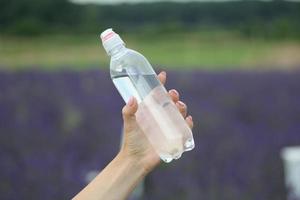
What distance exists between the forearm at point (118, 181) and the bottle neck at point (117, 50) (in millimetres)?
254

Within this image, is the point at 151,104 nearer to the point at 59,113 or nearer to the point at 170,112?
the point at 170,112

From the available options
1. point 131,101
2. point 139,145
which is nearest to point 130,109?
point 131,101

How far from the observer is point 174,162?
4.34 metres

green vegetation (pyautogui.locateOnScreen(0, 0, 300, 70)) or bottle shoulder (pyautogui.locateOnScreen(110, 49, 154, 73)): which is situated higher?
bottle shoulder (pyautogui.locateOnScreen(110, 49, 154, 73))

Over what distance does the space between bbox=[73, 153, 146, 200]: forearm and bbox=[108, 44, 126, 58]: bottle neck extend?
0.25m

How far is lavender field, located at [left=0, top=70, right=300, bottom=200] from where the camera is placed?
3.79m

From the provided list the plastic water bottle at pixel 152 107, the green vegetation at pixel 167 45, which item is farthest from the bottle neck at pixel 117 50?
the green vegetation at pixel 167 45

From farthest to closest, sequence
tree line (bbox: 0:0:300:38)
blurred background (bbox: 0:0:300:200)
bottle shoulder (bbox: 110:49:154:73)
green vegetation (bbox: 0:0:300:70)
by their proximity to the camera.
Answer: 1. tree line (bbox: 0:0:300:38)
2. green vegetation (bbox: 0:0:300:70)
3. blurred background (bbox: 0:0:300:200)
4. bottle shoulder (bbox: 110:49:154:73)

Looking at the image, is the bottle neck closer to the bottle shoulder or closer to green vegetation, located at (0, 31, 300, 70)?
the bottle shoulder

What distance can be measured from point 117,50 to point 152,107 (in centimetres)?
16

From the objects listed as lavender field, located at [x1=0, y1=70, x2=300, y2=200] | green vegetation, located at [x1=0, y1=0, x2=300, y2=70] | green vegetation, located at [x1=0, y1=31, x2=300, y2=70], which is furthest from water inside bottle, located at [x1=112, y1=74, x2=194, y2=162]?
green vegetation, located at [x1=0, y1=0, x2=300, y2=70]

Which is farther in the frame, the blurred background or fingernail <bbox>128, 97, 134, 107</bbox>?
the blurred background

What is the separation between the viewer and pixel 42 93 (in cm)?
874

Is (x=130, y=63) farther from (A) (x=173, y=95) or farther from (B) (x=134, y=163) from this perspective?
(B) (x=134, y=163)
